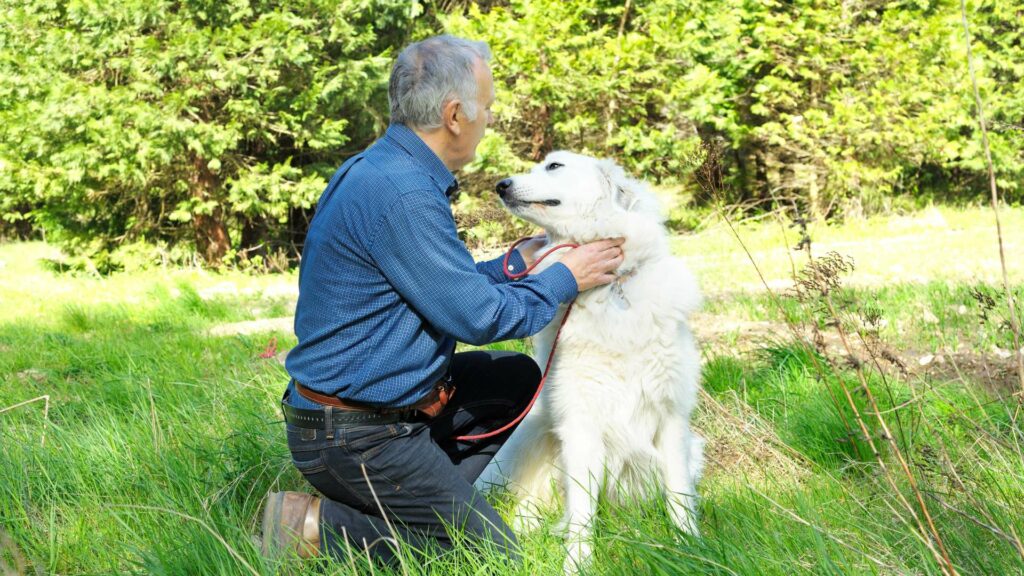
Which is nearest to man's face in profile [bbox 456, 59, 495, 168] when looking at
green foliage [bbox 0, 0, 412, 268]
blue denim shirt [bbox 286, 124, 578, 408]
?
blue denim shirt [bbox 286, 124, 578, 408]

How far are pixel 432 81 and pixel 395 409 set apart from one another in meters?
1.05

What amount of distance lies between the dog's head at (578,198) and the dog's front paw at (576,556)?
106 centimetres

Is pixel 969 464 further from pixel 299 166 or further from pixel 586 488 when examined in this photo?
pixel 299 166

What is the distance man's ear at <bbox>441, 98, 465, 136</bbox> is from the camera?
2.57 metres

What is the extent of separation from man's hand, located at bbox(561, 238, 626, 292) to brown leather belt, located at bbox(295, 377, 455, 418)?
59 cm

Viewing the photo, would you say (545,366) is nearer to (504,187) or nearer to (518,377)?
(518,377)

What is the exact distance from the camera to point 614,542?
2.29 meters

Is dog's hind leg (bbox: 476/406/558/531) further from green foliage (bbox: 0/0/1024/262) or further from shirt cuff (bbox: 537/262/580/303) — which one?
green foliage (bbox: 0/0/1024/262)

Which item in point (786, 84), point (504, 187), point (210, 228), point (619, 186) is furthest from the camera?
point (786, 84)

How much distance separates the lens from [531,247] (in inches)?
122

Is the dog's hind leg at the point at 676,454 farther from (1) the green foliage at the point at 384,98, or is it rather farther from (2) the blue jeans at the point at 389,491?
(1) the green foliage at the point at 384,98

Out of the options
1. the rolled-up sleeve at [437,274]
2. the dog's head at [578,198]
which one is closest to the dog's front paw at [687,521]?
the rolled-up sleeve at [437,274]

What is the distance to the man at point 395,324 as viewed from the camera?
2381 mm

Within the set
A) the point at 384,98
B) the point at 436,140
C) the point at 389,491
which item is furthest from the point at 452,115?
the point at 384,98
